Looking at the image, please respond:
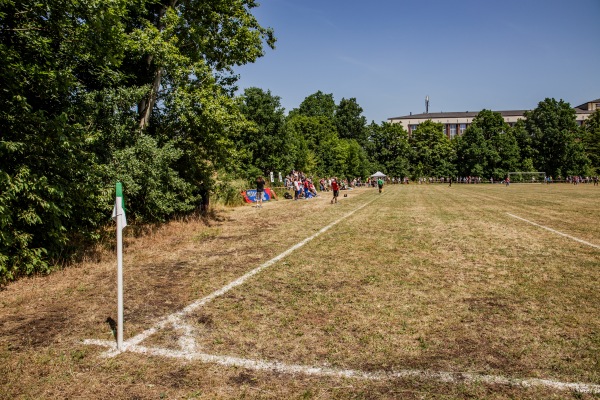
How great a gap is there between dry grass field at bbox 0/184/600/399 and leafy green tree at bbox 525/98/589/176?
10205 cm

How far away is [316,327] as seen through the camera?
476cm

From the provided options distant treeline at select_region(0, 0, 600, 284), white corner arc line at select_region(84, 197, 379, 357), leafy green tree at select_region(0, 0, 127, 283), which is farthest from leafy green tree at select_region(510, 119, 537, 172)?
leafy green tree at select_region(0, 0, 127, 283)

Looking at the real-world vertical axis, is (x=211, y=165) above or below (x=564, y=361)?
above

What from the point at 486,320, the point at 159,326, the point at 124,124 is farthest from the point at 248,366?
the point at 124,124

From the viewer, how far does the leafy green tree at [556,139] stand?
302ft

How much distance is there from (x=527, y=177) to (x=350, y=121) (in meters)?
47.8

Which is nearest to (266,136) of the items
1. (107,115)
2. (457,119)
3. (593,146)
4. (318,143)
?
(318,143)

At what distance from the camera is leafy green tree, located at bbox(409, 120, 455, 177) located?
9972 cm

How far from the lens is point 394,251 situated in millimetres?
9336

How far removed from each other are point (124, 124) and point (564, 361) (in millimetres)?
→ 11149

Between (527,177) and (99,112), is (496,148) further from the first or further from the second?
(99,112)

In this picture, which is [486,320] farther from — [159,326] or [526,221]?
[526,221]

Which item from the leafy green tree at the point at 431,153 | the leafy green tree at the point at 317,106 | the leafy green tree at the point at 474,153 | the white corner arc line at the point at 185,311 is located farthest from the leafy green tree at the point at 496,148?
the white corner arc line at the point at 185,311

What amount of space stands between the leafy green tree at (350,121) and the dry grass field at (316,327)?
337 feet
